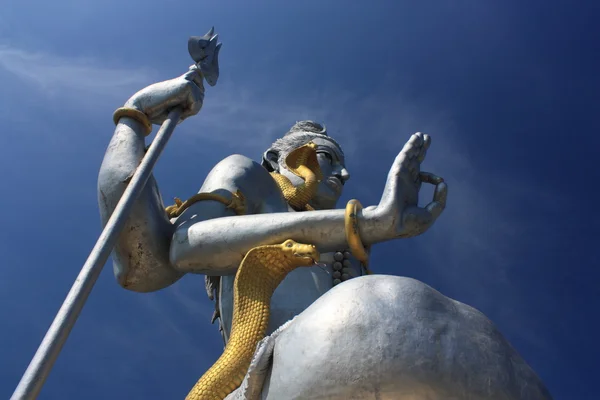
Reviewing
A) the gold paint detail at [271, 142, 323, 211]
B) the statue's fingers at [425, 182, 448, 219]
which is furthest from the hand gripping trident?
the statue's fingers at [425, 182, 448, 219]

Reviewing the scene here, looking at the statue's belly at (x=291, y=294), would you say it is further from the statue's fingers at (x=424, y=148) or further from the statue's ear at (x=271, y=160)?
the statue's ear at (x=271, y=160)

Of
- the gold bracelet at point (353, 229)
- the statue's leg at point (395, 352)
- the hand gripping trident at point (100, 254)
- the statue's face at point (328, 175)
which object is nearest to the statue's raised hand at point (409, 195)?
the gold bracelet at point (353, 229)

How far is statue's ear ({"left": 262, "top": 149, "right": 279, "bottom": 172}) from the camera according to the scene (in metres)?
7.91

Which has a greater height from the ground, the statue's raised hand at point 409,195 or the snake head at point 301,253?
the statue's raised hand at point 409,195

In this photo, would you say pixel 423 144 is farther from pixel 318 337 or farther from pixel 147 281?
pixel 318 337

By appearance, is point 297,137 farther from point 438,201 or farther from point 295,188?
point 438,201

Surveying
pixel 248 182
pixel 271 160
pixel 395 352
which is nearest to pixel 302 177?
pixel 271 160

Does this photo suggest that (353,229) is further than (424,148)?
No

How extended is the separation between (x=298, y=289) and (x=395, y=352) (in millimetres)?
2874

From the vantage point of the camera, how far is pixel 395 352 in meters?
3.01

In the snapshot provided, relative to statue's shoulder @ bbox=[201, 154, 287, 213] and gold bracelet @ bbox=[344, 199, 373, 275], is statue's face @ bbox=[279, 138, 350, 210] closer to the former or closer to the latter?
statue's shoulder @ bbox=[201, 154, 287, 213]

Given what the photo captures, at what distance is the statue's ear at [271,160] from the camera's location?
25.9 feet

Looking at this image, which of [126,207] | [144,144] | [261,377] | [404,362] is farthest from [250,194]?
[404,362]

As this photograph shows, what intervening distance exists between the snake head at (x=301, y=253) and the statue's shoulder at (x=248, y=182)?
1258 millimetres
